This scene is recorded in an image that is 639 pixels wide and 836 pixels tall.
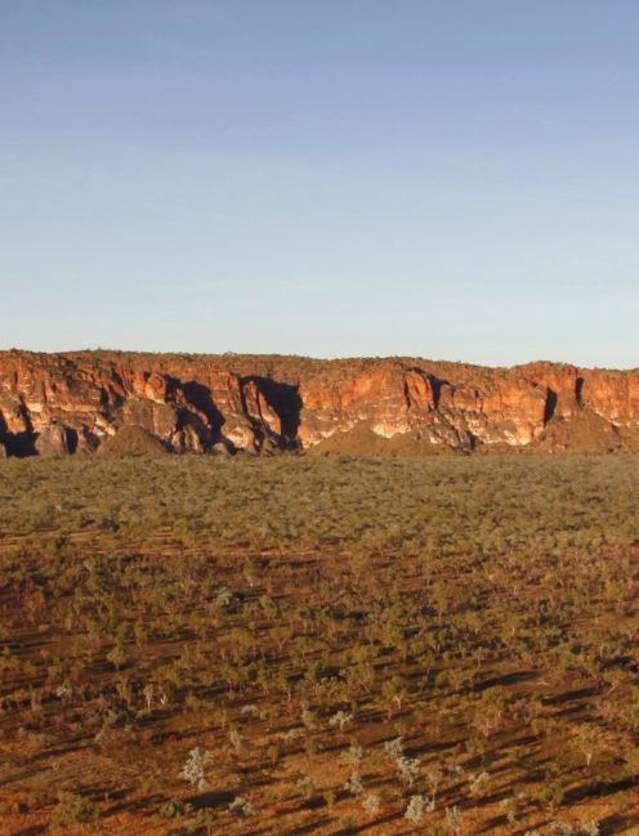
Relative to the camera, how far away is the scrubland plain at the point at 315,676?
33.0 feet

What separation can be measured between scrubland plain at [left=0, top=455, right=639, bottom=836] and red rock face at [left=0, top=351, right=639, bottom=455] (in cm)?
5483

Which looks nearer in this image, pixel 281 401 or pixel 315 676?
pixel 315 676

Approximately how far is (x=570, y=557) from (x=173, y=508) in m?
15.3

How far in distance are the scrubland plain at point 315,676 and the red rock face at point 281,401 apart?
180 ft

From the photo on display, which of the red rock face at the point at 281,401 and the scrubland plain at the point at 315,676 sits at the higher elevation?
the red rock face at the point at 281,401

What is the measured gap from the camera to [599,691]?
550 inches

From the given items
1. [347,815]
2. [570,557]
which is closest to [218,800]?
[347,815]

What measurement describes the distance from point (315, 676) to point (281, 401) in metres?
83.5

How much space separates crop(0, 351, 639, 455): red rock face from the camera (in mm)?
83125

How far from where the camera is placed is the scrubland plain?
1005cm

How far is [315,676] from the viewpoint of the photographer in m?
14.0

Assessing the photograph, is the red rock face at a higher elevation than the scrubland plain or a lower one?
higher

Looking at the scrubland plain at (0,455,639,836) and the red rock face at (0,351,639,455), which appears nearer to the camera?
the scrubland plain at (0,455,639,836)

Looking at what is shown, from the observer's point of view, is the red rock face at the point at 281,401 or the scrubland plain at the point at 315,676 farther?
the red rock face at the point at 281,401
